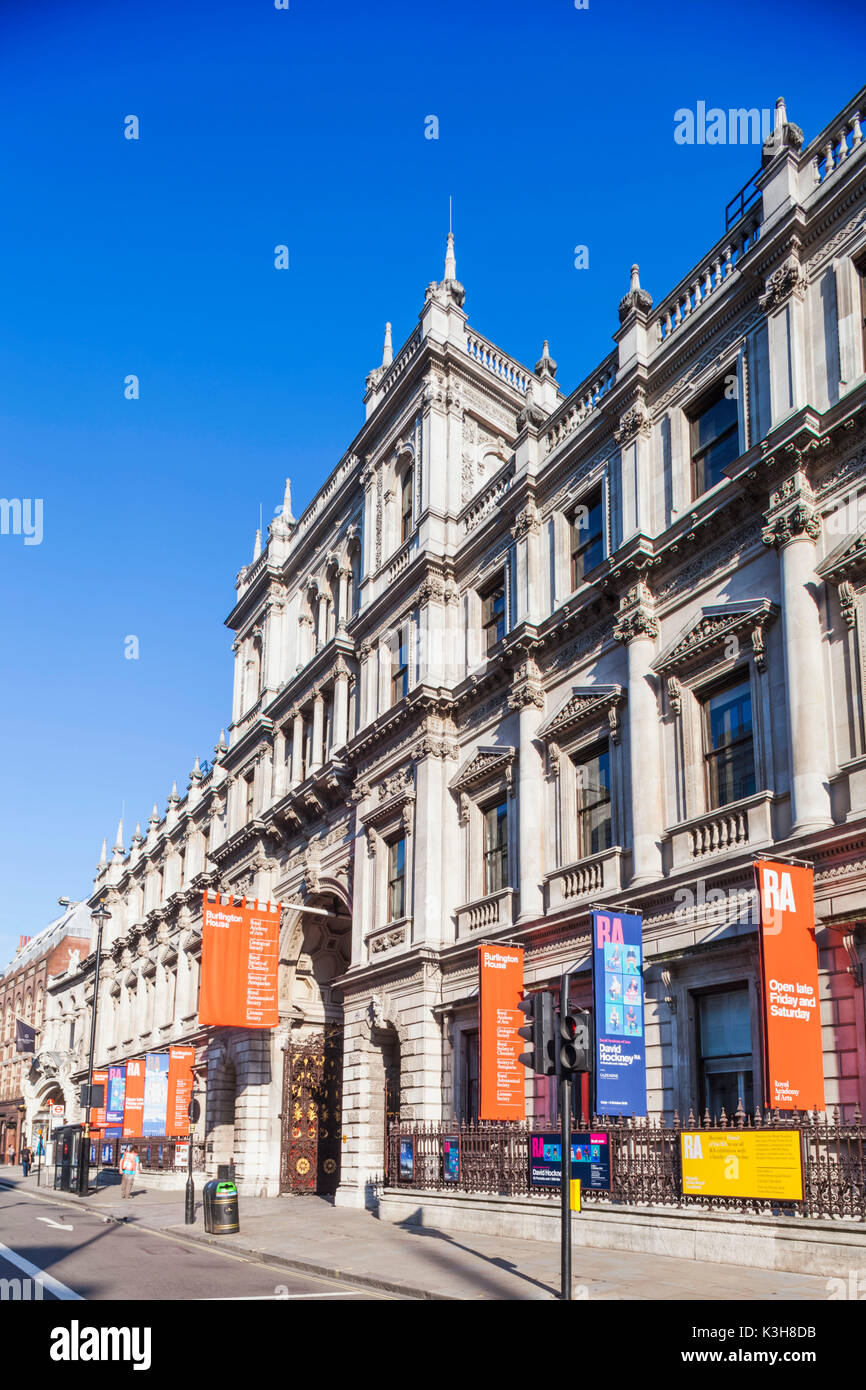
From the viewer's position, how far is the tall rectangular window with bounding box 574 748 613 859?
72.5 feet

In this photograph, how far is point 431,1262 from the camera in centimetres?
1597

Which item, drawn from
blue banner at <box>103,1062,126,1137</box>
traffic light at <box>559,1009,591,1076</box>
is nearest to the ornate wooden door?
blue banner at <box>103,1062,126,1137</box>

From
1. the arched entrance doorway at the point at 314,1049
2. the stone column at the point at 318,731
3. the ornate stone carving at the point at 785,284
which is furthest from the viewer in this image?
the stone column at the point at 318,731

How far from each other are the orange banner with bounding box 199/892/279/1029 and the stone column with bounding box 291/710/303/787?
534 centimetres

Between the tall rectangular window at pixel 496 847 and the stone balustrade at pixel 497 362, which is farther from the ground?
the stone balustrade at pixel 497 362

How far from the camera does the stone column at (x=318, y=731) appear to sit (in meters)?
35.8

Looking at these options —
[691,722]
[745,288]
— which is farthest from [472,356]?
[691,722]

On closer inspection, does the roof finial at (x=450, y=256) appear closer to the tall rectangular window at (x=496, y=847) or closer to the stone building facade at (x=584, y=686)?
the stone building facade at (x=584, y=686)

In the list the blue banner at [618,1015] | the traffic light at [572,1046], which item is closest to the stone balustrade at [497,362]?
the blue banner at [618,1015]

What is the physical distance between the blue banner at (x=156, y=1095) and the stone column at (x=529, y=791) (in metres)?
21.7

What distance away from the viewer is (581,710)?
22656mm

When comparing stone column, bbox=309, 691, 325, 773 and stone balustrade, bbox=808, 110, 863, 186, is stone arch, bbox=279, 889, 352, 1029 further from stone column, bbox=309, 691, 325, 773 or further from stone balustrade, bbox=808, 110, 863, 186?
stone balustrade, bbox=808, 110, 863, 186
